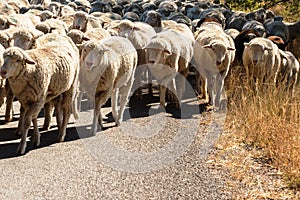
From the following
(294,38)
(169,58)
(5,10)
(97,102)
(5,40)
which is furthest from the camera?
(294,38)

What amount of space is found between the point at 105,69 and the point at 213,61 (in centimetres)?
289

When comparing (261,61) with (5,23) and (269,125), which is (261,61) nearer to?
(269,125)

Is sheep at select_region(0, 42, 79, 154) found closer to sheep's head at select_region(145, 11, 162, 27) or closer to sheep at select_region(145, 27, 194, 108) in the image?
sheep at select_region(145, 27, 194, 108)

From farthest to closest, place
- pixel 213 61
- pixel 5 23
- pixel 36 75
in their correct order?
1. pixel 5 23
2. pixel 213 61
3. pixel 36 75

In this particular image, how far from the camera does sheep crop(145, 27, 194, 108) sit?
10.0 metres

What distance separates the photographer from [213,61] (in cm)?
1069

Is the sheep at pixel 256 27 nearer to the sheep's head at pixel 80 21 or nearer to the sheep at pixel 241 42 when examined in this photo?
the sheep at pixel 241 42

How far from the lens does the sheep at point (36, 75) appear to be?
7.44 m

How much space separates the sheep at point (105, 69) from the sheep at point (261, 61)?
2793mm

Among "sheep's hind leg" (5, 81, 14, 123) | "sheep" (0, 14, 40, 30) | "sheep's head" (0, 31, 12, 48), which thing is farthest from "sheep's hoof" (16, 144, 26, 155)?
"sheep" (0, 14, 40, 30)

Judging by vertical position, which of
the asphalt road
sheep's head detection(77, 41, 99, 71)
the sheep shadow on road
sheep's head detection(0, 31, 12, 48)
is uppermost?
sheep's head detection(0, 31, 12, 48)

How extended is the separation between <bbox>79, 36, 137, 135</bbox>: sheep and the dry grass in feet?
6.42

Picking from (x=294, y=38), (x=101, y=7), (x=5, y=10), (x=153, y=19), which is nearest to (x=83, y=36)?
(x=153, y=19)

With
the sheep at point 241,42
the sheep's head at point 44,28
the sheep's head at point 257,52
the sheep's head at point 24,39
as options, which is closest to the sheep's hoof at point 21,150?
the sheep's head at point 24,39
